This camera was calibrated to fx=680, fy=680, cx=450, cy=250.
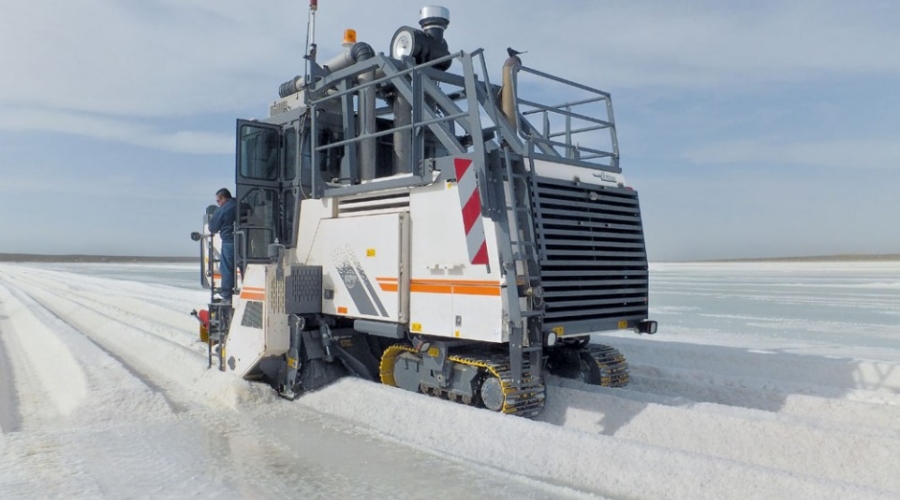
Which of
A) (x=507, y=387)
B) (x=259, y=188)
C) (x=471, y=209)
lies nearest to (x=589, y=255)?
(x=471, y=209)

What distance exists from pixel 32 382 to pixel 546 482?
22.0 ft

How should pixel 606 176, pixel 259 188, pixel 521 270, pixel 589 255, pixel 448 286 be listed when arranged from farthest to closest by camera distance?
pixel 259 188
pixel 606 176
pixel 589 255
pixel 448 286
pixel 521 270

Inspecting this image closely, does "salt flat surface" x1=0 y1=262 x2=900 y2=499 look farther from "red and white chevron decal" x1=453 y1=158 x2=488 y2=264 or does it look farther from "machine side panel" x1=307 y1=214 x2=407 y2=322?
"red and white chevron decal" x1=453 y1=158 x2=488 y2=264

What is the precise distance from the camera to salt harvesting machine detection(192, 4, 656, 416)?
18.3 feet

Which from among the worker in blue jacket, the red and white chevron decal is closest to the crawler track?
the red and white chevron decal

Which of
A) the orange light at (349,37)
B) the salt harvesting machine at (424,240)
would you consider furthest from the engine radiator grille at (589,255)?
the orange light at (349,37)

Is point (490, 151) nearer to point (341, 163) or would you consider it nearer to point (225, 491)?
point (341, 163)

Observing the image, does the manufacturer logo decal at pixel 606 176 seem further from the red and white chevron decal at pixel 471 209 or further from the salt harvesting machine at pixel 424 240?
the red and white chevron decal at pixel 471 209

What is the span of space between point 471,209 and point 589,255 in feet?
4.21

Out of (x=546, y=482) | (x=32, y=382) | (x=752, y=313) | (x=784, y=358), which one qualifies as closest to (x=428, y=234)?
(x=546, y=482)

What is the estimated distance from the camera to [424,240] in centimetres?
602

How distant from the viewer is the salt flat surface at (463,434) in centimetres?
436

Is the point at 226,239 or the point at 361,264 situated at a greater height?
the point at 226,239

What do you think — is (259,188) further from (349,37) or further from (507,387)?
(507,387)
